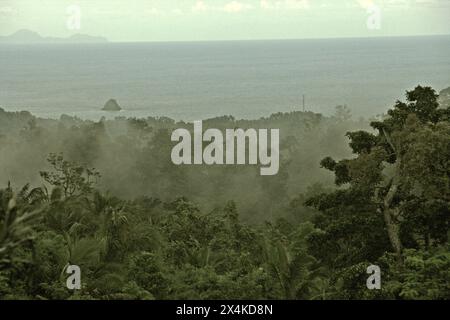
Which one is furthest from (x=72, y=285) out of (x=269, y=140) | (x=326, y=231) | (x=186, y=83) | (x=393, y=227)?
(x=186, y=83)

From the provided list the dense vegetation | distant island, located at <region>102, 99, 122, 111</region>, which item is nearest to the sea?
distant island, located at <region>102, 99, 122, 111</region>

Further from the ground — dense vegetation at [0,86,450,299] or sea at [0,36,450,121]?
sea at [0,36,450,121]

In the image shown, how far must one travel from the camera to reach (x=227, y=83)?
89938mm

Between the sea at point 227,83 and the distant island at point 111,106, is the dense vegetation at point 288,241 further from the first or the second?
the distant island at point 111,106

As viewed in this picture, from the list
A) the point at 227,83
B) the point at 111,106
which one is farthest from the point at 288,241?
the point at 227,83

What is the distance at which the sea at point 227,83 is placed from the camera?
71625 millimetres

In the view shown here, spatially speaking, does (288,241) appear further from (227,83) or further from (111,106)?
(227,83)

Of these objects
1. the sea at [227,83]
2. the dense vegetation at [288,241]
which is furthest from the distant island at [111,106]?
the dense vegetation at [288,241]

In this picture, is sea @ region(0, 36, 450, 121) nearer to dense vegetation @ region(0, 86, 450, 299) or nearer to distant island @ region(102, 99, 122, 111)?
distant island @ region(102, 99, 122, 111)

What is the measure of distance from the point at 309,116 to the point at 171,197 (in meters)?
22.8

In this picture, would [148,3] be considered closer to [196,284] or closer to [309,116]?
[309,116]

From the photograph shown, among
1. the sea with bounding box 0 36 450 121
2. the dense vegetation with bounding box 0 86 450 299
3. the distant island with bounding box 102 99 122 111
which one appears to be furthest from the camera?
the distant island with bounding box 102 99 122 111

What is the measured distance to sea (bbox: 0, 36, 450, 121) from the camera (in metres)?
71.6

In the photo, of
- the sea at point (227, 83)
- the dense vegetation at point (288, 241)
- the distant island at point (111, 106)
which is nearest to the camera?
the dense vegetation at point (288, 241)
